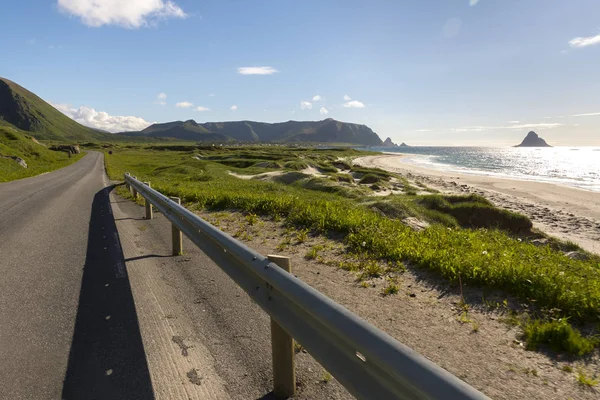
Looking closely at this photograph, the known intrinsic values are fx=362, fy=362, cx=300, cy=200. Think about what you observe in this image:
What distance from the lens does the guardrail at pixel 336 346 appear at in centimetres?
150

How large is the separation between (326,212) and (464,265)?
13.3 ft

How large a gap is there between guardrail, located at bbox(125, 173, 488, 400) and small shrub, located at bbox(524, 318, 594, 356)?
6.91 ft

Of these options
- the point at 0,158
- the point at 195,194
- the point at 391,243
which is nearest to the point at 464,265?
the point at 391,243

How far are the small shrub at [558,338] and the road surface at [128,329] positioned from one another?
1.97m

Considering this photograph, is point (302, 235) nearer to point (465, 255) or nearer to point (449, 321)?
point (465, 255)

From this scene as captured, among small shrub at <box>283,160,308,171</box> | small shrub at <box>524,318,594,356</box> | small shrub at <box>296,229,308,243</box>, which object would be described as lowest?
small shrub at <box>283,160,308,171</box>

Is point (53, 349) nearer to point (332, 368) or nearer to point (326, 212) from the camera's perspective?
point (332, 368)

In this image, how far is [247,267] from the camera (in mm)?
3328

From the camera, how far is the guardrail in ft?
4.92

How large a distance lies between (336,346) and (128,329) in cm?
264

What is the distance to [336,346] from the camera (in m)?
2.09

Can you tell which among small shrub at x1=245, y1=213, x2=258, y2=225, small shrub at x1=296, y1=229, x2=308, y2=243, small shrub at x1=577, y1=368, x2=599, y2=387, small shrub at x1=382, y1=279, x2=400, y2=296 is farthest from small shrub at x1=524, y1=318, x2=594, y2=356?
small shrub at x1=245, y1=213, x2=258, y2=225

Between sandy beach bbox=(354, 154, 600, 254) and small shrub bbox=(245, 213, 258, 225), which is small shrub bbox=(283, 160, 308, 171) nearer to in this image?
sandy beach bbox=(354, 154, 600, 254)

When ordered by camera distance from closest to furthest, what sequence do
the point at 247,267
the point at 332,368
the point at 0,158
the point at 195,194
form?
the point at 332,368 < the point at 247,267 < the point at 195,194 < the point at 0,158
